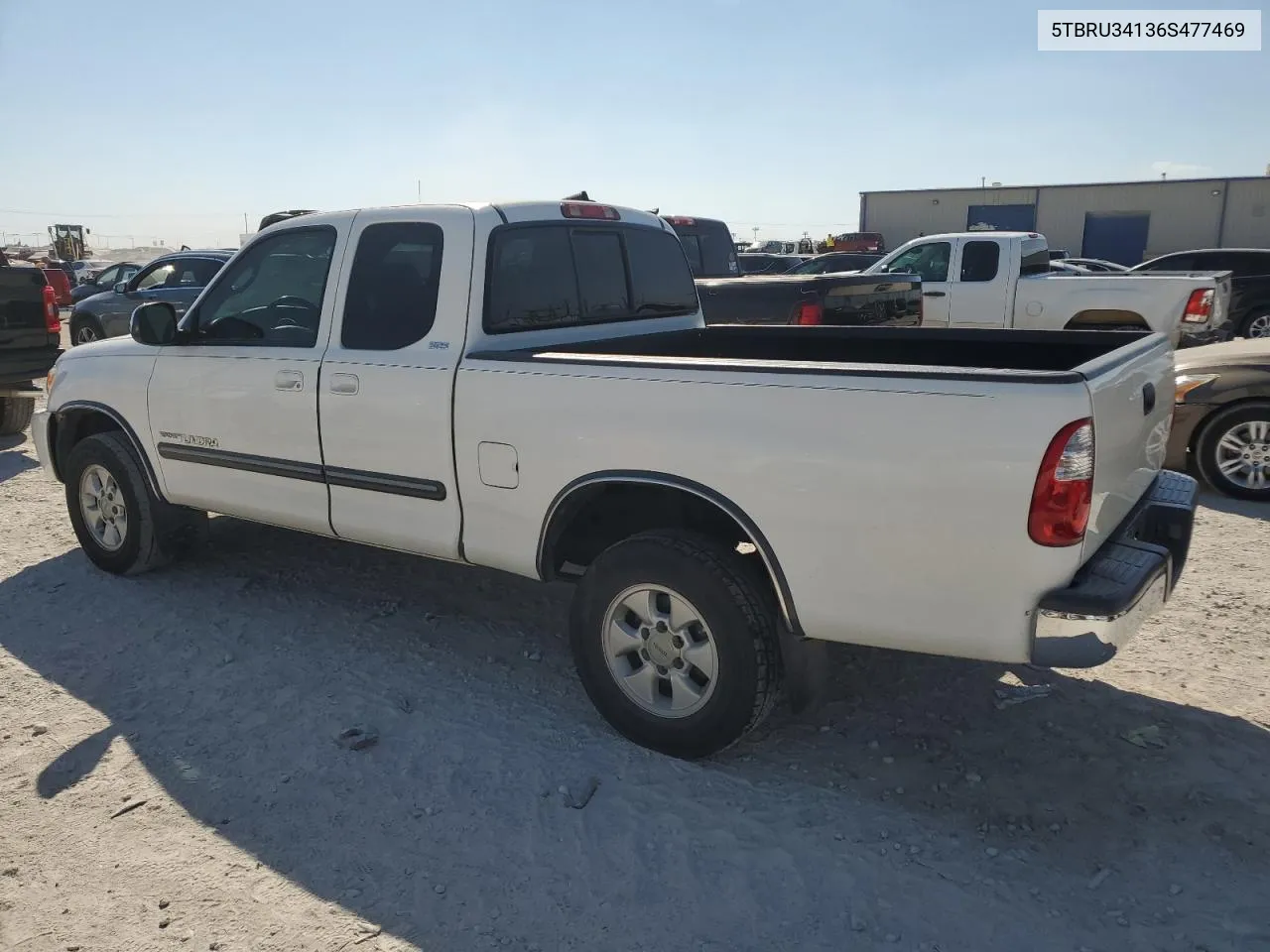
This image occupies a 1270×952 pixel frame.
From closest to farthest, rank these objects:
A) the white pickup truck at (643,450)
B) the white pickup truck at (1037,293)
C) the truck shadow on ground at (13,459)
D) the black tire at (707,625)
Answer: the white pickup truck at (643,450) → the black tire at (707,625) → the truck shadow on ground at (13,459) → the white pickup truck at (1037,293)

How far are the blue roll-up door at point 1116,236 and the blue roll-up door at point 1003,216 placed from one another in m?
2.17

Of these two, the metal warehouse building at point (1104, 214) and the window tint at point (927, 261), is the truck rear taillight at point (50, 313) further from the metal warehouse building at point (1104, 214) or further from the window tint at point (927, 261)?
the metal warehouse building at point (1104, 214)

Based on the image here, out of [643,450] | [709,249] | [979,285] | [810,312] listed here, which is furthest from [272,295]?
[979,285]

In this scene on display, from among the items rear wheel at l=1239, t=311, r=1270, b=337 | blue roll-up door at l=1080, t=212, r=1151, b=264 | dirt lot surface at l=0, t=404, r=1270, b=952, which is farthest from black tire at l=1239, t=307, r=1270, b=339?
blue roll-up door at l=1080, t=212, r=1151, b=264

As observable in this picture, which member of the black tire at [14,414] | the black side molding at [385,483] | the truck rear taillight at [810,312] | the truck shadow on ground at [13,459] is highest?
the truck rear taillight at [810,312]

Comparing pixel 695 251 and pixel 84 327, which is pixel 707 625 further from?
pixel 84 327

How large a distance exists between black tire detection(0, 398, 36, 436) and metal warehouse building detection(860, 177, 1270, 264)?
1343 inches

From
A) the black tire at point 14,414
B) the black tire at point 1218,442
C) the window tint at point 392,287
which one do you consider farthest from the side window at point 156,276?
the black tire at point 1218,442

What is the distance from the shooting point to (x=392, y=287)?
4.18 m

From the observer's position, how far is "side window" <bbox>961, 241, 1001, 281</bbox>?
38.7 ft

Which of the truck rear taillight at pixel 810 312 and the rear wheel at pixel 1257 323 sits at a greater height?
the truck rear taillight at pixel 810 312

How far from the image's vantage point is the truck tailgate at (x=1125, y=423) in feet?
9.30

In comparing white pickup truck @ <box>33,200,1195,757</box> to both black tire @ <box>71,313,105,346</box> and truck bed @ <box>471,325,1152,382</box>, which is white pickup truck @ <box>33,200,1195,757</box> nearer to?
truck bed @ <box>471,325,1152,382</box>

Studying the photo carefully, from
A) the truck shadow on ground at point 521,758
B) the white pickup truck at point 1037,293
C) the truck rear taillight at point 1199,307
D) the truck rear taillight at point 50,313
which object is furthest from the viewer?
the white pickup truck at point 1037,293
